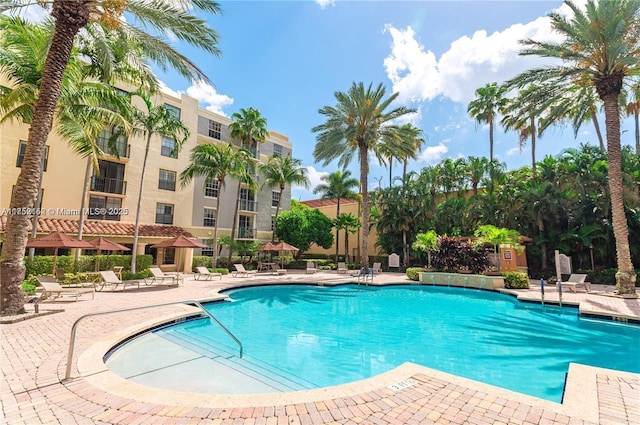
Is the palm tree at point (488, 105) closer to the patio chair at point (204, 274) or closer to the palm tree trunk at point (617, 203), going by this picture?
the palm tree trunk at point (617, 203)

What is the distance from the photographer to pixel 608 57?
45.0 ft

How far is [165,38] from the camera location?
11.1m

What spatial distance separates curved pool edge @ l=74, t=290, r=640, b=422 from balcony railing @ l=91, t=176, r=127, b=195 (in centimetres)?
2216

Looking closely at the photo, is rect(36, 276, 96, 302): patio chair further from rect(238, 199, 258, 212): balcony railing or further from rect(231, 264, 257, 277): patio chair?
rect(238, 199, 258, 212): balcony railing

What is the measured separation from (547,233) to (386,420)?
24286 millimetres

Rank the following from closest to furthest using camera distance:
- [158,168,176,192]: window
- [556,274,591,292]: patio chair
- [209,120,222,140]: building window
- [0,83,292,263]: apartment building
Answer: [556,274,591,292]: patio chair
[0,83,292,263]: apartment building
[158,168,176,192]: window
[209,120,222,140]: building window

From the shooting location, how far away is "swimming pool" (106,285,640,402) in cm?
616

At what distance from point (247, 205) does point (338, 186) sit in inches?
416

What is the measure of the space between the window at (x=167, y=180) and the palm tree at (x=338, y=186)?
605 inches

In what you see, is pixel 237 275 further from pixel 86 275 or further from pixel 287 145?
pixel 287 145

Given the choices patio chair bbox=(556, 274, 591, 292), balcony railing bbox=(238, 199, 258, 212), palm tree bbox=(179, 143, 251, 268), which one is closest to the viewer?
patio chair bbox=(556, 274, 591, 292)

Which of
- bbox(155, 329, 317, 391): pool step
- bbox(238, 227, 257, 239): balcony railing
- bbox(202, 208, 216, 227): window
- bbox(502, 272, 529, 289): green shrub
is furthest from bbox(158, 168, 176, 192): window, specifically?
bbox(502, 272, 529, 289): green shrub

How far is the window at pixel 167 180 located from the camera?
2730 cm

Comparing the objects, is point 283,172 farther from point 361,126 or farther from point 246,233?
point 361,126
